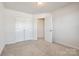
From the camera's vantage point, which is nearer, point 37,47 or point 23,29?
point 37,47

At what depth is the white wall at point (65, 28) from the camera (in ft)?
9.59

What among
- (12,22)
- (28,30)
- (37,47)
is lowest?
(37,47)

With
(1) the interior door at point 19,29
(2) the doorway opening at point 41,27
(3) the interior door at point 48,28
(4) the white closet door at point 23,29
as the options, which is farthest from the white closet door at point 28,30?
(3) the interior door at point 48,28

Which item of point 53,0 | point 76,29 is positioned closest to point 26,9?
point 53,0

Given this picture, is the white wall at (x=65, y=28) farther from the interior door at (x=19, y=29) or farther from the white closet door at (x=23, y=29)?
the interior door at (x=19, y=29)

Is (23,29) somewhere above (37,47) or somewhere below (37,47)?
above

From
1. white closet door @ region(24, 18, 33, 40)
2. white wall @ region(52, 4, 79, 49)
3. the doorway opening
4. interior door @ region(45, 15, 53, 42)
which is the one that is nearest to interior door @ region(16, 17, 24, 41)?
white closet door @ region(24, 18, 33, 40)

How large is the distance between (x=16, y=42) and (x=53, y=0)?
1750 mm

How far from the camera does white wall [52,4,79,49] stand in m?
2.92

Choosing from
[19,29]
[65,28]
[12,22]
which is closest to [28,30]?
[19,29]

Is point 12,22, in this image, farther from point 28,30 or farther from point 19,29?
point 28,30

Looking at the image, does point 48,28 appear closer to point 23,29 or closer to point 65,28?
point 65,28

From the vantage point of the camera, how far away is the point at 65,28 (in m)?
3.03

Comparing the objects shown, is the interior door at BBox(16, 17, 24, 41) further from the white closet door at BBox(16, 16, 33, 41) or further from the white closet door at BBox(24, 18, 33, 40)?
the white closet door at BBox(24, 18, 33, 40)
